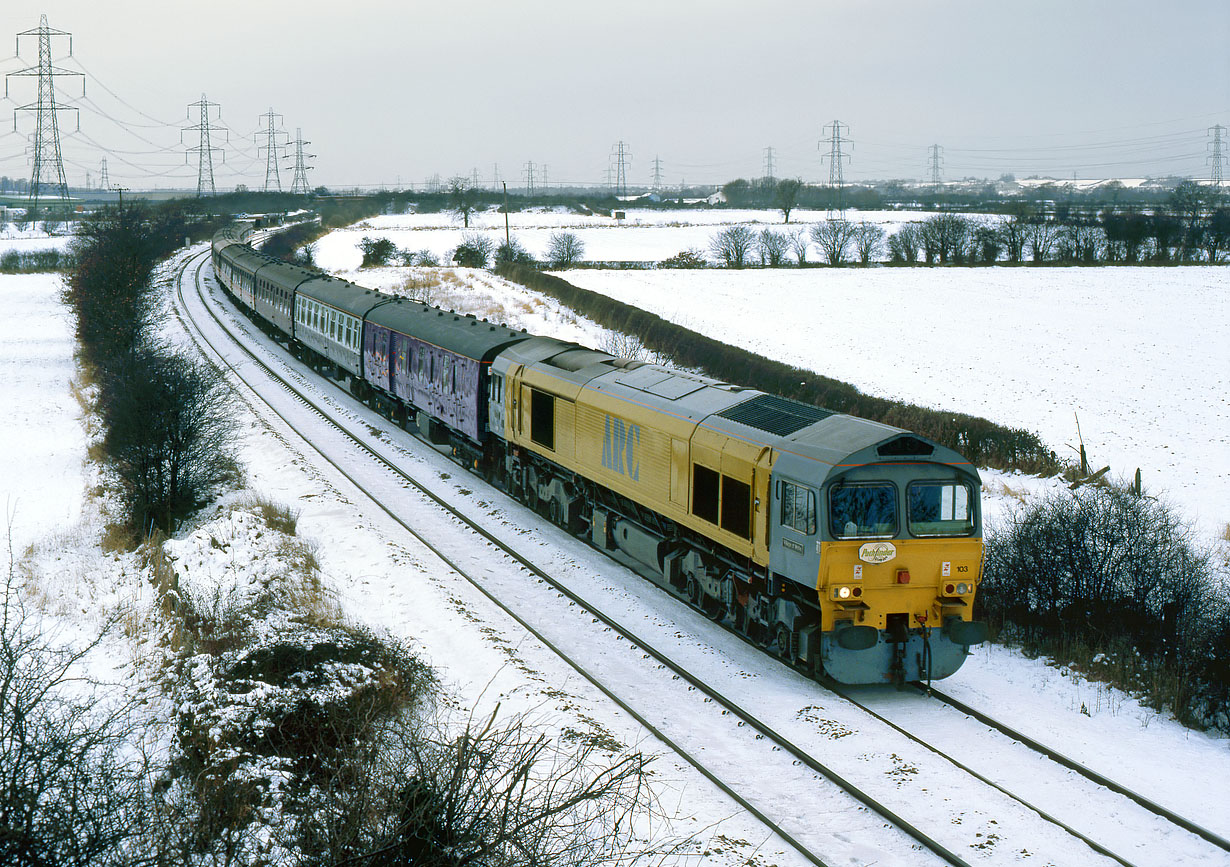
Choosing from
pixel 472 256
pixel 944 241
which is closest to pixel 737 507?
pixel 472 256

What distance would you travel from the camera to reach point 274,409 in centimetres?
3247

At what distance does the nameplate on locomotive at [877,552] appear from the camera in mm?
13023

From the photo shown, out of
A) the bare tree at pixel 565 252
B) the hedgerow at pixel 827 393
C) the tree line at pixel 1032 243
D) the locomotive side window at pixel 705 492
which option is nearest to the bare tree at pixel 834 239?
the tree line at pixel 1032 243

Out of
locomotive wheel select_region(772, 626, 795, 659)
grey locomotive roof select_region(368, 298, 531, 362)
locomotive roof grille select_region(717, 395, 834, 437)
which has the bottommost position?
locomotive wheel select_region(772, 626, 795, 659)

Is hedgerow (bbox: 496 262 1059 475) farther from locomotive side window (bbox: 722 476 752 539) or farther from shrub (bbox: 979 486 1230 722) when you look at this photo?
locomotive side window (bbox: 722 476 752 539)

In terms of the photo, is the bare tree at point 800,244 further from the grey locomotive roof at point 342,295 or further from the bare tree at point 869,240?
the grey locomotive roof at point 342,295

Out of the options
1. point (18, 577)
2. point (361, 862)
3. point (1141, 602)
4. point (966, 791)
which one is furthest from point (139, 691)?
point (1141, 602)

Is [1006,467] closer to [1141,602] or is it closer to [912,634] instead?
[1141,602]

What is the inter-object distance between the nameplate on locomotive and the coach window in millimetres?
8479

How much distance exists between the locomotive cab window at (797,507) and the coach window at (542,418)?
7470mm

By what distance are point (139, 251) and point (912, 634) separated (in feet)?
114

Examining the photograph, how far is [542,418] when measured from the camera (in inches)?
816

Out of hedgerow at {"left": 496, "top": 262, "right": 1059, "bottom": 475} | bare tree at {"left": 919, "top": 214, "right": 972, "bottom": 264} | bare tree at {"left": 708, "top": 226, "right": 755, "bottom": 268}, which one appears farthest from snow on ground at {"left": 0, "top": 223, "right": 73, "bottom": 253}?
bare tree at {"left": 919, "top": 214, "right": 972, "bottom": 264}

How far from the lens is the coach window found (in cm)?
2036
